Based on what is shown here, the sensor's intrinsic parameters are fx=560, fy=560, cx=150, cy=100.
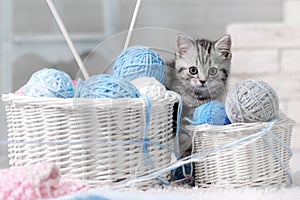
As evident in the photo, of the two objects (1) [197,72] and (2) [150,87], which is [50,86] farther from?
(1) [197,72]

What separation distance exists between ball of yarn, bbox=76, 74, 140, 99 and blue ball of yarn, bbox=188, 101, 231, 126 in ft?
0.57

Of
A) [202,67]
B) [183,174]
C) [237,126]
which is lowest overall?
[183,174]

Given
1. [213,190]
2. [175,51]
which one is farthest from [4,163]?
[213,190]

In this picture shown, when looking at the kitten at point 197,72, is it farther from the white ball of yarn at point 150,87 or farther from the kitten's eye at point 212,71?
the white ball of yarn at point 150,87

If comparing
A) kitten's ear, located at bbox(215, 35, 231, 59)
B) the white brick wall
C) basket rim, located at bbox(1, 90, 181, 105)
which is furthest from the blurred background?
basket rim, located at bbox(1, 90, 181, 105)

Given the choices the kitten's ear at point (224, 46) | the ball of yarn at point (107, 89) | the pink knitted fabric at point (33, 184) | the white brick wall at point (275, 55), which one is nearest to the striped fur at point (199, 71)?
the kitten's ear at point (224, 46)

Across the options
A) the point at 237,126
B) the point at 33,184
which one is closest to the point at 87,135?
the point at 33,184

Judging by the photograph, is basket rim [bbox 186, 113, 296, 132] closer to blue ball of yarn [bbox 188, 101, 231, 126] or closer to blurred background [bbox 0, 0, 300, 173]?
blue ball of yarn [bbox 188, 101, 231, 126]

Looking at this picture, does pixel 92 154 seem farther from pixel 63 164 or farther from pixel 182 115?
pixel 182 115

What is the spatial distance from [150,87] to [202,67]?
0.19 m

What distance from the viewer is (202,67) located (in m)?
1.31

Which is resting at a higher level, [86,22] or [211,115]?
[86,22]

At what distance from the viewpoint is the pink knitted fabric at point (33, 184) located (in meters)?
0.94

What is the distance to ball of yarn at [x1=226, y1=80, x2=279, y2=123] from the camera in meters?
1.16
